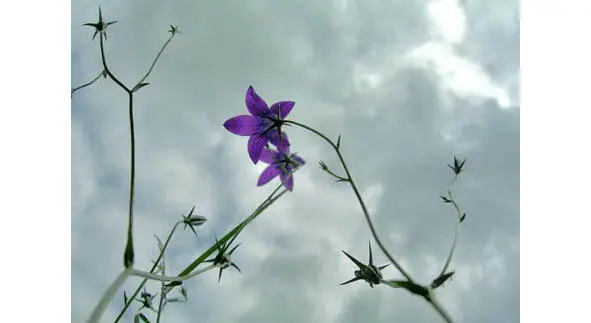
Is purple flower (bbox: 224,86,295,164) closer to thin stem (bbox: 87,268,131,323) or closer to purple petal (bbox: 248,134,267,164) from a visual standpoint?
purple petal (bbox: 248,134,267,164)

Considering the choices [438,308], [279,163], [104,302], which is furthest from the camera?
[279,163]

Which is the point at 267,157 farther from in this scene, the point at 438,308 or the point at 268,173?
the point at 438,308

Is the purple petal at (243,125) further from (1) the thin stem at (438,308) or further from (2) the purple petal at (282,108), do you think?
(1) the thin stem at (438,308)

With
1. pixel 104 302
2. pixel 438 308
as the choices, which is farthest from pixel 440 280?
pixel 104 302

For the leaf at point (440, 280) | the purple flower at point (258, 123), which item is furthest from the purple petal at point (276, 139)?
the leaf at point (440, 280)

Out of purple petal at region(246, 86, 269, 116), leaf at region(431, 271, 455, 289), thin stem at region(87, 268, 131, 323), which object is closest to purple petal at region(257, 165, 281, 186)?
purple petal at region(246, 86, 269, 116)
